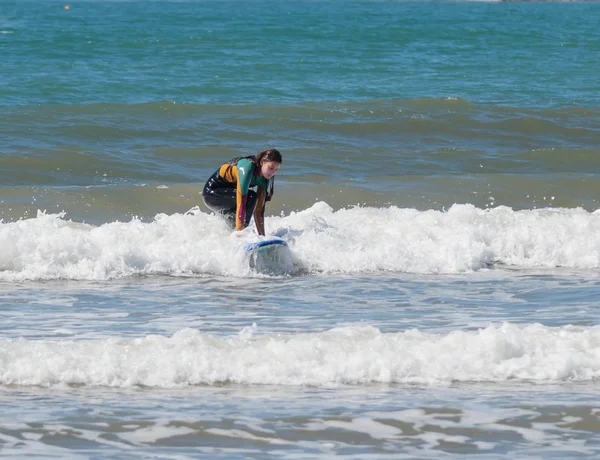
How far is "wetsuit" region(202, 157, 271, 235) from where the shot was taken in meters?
9.98

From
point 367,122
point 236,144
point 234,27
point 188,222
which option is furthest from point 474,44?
point 188,222

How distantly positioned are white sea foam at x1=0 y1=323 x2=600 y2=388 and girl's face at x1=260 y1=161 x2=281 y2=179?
118 inches

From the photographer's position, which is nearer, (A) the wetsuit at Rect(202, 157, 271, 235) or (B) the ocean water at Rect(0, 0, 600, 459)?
(B) the ocean water at Rect(0, 0, 600, 459)

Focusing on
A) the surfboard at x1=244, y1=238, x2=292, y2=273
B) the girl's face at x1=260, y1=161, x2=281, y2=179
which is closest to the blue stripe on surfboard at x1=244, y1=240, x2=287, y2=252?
the surfboard at x1=244, y1=238, x2=292, y2=273

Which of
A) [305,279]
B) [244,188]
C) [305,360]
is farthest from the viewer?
[305,279]

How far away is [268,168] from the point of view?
981 centimetres

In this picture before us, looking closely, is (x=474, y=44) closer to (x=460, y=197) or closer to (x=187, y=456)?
(x=460, y=197)

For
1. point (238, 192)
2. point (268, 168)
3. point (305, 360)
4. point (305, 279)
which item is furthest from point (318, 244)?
point (305, 360)

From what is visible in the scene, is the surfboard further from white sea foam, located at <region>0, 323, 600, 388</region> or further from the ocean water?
white sea foam, located at <region>0, 323, 600, 388</region>

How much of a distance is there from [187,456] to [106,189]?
Answer: 8.98 metres

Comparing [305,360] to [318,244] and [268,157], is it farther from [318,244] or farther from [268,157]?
[318,244]

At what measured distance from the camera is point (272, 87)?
81.6 ft

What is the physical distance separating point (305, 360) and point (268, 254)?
3.52 meters

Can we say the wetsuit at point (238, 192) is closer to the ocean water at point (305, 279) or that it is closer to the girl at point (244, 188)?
the girl at point (244, 188)
